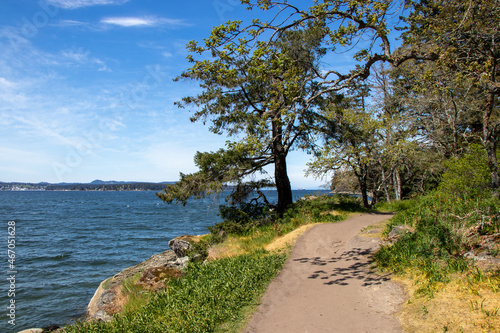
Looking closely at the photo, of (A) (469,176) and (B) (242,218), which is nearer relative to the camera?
(A) (469,176)

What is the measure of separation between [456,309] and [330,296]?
7.87ft

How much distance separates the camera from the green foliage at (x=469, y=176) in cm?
1109

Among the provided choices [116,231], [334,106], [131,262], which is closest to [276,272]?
[334,106]

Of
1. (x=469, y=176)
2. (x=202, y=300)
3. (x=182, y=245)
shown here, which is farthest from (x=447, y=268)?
(x=182, y=245)

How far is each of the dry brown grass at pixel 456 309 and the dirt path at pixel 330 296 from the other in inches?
13.0

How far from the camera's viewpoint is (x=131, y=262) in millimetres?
22078

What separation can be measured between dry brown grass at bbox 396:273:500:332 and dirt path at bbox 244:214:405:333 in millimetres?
331

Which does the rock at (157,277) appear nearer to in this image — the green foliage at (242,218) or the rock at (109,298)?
the rock at (109,298)

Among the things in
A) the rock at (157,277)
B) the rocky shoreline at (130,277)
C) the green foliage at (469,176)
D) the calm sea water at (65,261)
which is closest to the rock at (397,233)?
the green foliage at (469,176)

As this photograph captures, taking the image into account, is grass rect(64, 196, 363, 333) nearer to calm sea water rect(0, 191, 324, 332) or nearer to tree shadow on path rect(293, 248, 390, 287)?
tree shadow on path rect(293, 248, 390, 287)

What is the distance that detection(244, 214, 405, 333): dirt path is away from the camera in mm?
5996

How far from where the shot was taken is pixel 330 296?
7.29 metres

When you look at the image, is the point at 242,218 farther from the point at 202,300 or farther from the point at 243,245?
the point at 202,300

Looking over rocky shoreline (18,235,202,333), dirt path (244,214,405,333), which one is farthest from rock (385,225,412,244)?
rocky shoreline (18,235,202,333)
